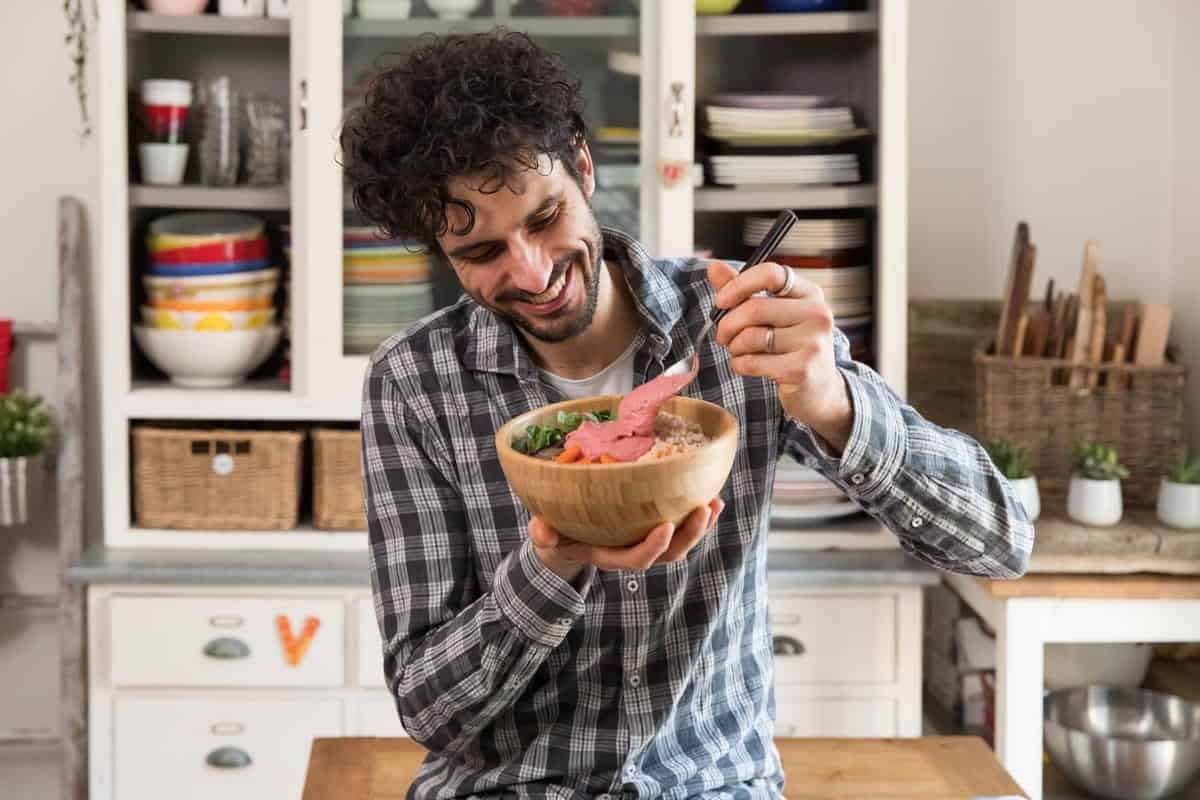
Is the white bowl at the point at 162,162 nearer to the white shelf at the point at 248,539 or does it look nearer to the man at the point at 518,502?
the white shelf at the point at 248,539

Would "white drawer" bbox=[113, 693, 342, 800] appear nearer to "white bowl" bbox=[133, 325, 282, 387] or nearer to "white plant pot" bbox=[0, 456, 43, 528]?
"white plant pot" bbox=[0, 456, 43, 528]

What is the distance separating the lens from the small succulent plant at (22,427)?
2.72 meters

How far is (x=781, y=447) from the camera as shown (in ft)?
5.09

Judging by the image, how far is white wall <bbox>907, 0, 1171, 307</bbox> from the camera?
2867 mm

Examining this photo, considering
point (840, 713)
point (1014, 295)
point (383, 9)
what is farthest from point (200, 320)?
point (1014, 295)

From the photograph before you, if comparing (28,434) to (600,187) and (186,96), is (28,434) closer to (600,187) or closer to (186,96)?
(186,96)

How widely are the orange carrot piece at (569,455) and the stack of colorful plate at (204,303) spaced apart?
61.4 inches

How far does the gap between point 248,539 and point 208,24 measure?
2.80 feet

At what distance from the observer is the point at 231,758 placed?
2.54m

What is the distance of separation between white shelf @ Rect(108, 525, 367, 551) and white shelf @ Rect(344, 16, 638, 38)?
0.83 m

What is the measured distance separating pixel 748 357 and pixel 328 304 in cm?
153

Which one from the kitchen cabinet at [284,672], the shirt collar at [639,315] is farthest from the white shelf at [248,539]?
the shirt collar at [639,315]

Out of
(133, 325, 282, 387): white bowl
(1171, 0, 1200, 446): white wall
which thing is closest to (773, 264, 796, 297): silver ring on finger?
(133, 325, 282, 387): white bowl

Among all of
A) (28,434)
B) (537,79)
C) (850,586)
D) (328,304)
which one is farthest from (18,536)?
(537,79)
